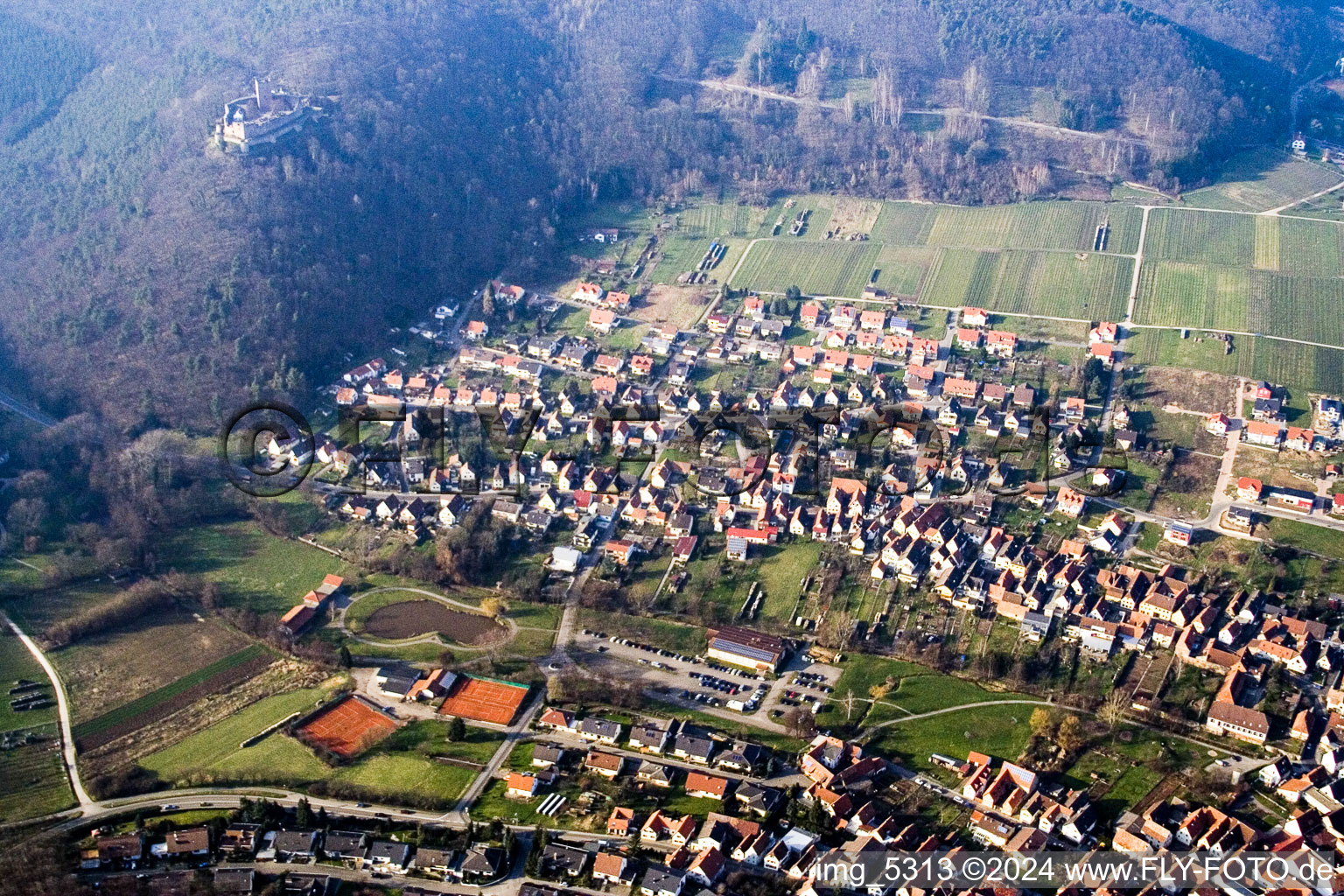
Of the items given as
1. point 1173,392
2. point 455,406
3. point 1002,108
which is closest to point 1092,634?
point 1173,392

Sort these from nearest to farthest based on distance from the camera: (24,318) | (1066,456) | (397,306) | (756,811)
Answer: (756,811), (1066,456), (24,318), (397,306)

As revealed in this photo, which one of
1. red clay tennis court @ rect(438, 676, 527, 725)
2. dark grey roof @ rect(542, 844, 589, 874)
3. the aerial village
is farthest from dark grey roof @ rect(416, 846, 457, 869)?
red clay tennis court @ rect(438, 676, 527, 725)

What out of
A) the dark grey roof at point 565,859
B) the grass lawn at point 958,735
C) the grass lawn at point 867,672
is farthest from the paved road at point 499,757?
the grass lawn at point 958,735

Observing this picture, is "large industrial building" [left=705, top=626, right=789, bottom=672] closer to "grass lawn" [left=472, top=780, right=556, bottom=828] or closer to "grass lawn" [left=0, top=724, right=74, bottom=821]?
"grass lawn" [left=472, top=780, right=556, bottom=828]

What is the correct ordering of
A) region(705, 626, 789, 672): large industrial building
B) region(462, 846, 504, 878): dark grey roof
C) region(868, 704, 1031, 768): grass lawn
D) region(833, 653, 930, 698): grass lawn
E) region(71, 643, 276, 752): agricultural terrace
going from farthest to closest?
region(705, 626, 789, 672): large industrial building < region(833, 653, 930, 698): grass lawn < region(71, 643, 276, 752): agricultural terrace < region(868, 704, 1031, 768): grass lawn < region(462, 846, 504, 878): dark grey roof

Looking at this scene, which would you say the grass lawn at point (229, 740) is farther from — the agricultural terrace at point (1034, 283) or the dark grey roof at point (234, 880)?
the agricultural terrace at point (1034, 283)

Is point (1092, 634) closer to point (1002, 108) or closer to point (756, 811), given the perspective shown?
point (756, 811)
